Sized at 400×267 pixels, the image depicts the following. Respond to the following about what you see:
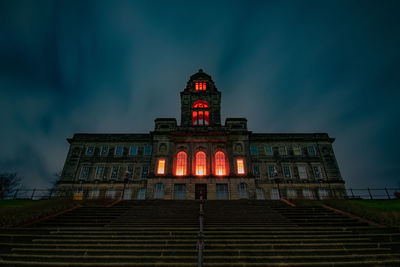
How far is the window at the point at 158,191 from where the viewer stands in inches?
1035

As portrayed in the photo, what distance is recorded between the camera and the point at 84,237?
880 cm

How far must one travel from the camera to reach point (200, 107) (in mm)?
34969

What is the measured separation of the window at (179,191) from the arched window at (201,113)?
464 inches

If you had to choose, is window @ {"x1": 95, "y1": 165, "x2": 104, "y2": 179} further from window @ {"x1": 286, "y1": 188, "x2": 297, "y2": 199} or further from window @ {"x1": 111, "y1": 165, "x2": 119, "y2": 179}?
window @ {"x1": 286, "y1": 188, "x2": 297, "y2": 199}

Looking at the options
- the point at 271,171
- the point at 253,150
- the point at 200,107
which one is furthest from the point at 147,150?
the point at 271,171

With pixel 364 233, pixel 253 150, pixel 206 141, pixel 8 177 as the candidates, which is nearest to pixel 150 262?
pixel 364 233

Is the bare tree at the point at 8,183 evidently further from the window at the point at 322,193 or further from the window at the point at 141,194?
the window at the point at 322,193

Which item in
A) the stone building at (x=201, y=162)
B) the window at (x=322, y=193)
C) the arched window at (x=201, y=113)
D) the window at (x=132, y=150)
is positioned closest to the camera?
the stone building at (x=201, y=162)

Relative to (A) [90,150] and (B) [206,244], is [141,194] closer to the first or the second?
(A) [90,150]

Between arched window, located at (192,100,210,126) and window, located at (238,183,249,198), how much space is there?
1267 cm

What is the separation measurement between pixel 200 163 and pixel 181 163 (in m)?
2.98

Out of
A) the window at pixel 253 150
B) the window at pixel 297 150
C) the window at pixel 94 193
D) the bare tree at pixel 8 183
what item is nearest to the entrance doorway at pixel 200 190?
the window at pixel 253 150

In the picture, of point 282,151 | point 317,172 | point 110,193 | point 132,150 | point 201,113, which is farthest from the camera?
point 201,113

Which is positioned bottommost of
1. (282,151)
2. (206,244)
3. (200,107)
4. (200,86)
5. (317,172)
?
(206,244)
